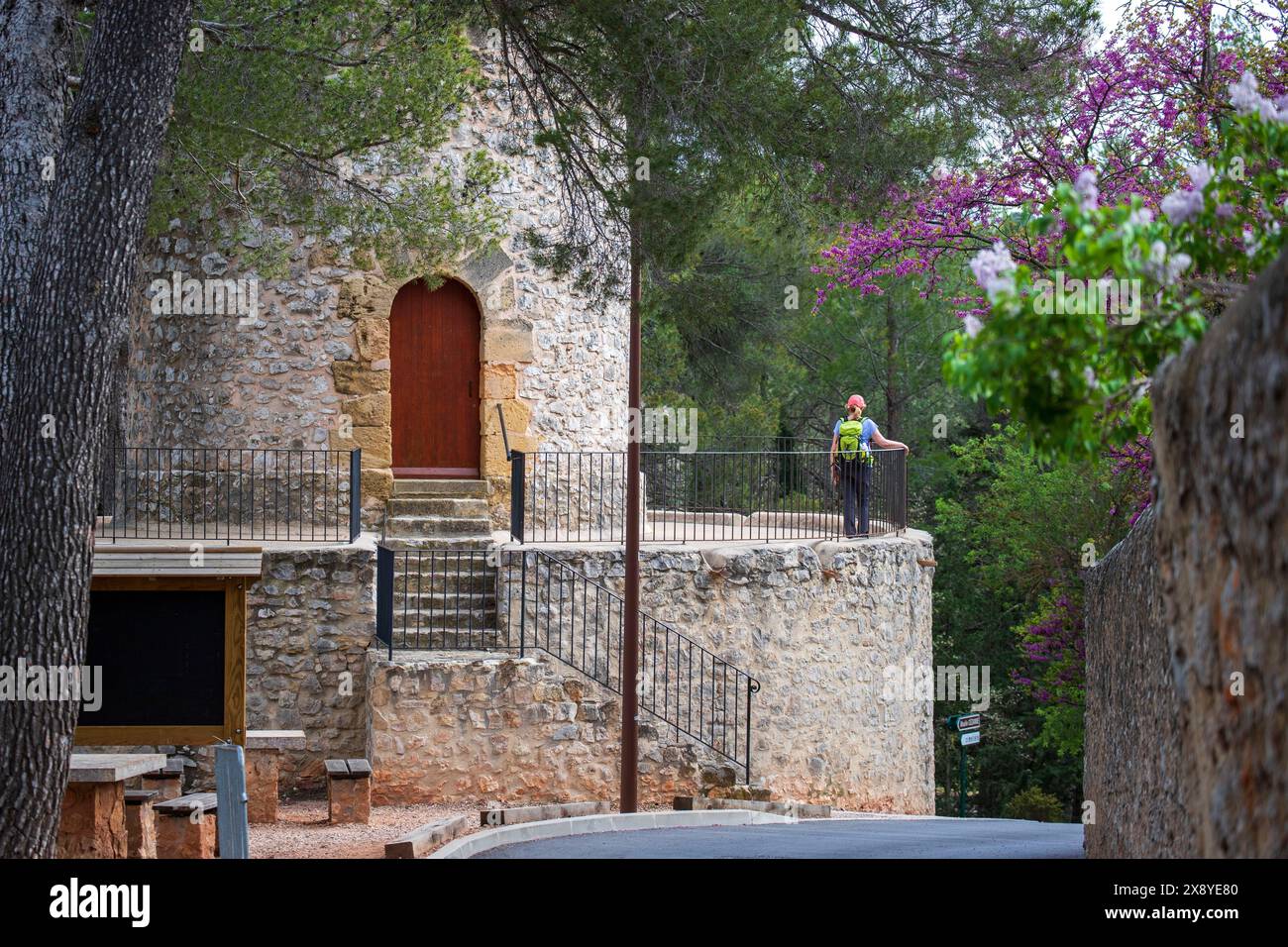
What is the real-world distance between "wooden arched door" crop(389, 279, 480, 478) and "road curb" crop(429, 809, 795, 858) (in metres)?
6.16

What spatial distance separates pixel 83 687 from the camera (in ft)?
25.1

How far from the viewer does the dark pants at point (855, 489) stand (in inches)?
575

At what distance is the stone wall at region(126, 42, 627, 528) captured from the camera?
15.3 metres

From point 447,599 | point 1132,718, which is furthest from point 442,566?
point 1132,718

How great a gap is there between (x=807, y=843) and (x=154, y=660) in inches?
164

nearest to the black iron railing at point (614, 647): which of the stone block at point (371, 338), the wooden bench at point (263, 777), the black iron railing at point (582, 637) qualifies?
the black iron railing at point (582, 637)

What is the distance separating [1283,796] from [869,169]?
6.67 metres

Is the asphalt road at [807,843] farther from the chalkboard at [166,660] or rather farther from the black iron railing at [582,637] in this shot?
the chalkboard at [166,660]

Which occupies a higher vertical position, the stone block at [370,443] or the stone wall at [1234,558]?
the stone block at [370,443]

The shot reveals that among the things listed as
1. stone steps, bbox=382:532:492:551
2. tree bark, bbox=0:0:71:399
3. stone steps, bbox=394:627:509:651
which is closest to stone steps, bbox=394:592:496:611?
stone steps, bbox=394:627:509:651

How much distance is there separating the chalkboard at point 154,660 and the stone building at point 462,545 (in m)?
3.38

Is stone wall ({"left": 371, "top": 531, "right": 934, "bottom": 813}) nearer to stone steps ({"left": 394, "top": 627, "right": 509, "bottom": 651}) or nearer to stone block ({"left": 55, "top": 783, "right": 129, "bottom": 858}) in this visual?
stone steps ({"left": 394, "top": 627, "right": 509, "bottom": 651})

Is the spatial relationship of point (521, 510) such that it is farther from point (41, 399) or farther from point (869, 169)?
point (41, 399)
